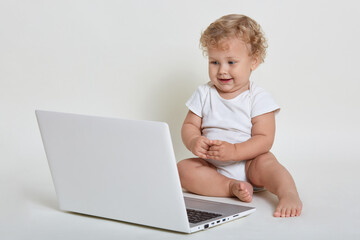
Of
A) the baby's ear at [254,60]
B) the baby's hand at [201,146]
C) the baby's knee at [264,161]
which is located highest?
the baby's ear at [254,60]

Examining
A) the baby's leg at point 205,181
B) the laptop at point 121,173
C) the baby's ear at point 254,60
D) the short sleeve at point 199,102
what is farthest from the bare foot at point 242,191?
the baby's ear at point 254,60

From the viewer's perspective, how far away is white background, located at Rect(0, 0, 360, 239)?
9.04 feet

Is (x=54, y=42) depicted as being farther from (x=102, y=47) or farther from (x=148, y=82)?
(x=148, y=82)

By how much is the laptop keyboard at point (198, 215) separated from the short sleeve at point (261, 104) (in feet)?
1.60

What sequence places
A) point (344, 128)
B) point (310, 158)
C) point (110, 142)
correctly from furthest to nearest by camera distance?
point (344, 128) < point (310, 158) < point (110, 142)

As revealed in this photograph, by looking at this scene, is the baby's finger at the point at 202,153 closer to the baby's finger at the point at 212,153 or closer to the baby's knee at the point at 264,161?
A: the baby's finger at the point at 212,153

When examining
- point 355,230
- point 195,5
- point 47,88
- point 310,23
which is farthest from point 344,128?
point 47,88

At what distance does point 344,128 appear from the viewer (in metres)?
2.74

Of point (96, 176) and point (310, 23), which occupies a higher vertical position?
point (310, 23)

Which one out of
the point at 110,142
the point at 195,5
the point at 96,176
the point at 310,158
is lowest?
the point at 310,158

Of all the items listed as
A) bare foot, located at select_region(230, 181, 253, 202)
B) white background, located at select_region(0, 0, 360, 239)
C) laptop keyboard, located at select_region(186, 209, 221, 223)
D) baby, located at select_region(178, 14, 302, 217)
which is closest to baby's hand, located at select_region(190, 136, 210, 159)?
baby, located at select_region(178, 14, 302, 217)

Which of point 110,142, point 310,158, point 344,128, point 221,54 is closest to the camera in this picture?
point 110,142

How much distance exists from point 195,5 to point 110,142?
1.34m

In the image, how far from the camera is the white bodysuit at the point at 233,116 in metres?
2.14
